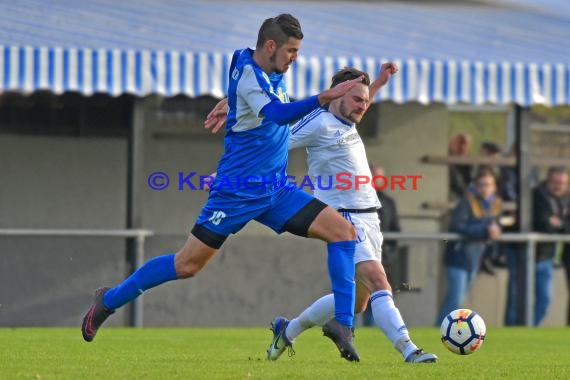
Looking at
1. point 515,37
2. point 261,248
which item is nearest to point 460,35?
point 515,37

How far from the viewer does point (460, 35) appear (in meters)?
17.6

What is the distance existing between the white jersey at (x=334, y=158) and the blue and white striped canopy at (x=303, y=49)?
5.69 metres

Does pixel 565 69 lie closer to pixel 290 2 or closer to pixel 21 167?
pixel 290 2

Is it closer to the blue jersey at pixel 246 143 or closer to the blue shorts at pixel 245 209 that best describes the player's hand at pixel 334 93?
the blue jersey at pixel 246 143

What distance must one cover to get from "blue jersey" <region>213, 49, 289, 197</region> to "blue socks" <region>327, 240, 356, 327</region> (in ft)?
1.84

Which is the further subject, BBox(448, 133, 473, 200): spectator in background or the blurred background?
BBox(448, 133, 473, 200): spectator in background

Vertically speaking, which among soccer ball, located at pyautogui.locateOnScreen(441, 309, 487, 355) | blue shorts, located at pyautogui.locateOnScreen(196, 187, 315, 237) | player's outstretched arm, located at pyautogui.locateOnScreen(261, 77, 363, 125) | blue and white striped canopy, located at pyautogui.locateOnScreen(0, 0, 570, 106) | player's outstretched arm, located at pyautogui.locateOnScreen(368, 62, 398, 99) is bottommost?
soccer ball, located at pyautogui.locateOnScreen(441, 309, 487, 355)

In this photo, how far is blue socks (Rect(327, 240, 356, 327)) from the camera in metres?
9.38

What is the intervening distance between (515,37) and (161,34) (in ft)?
13.9

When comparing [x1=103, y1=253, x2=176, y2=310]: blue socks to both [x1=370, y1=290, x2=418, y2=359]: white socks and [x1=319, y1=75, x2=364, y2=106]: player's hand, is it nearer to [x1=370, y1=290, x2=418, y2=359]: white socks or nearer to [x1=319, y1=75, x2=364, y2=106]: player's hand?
[x1=370, y1=290, x2=418, y2=359]: white socks

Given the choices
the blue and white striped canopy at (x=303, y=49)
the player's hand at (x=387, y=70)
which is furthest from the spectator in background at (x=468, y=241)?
the player's hand at (x=387, y=70)

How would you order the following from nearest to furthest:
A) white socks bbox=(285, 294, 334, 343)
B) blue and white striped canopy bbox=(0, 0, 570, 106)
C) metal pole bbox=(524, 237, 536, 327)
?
white socks bbox=(285, 294, 334, 343) → blue and white striped canopy bbox=(0, 0, 570, 106) → metal pole bbox=(524, 237, 536, 327)
